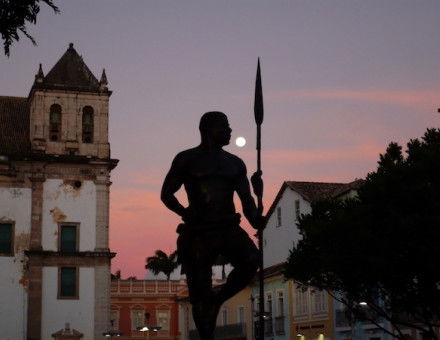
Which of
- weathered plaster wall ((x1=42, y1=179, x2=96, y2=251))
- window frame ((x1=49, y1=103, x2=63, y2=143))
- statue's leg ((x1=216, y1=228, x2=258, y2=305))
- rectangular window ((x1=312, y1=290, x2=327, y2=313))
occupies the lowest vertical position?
statue's leg ((x1=216, y1=228, x2=258, y2=305))

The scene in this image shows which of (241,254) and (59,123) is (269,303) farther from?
(241,254)

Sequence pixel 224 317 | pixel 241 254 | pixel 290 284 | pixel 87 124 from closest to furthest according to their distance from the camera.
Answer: pixel 241 254
pixel 87 124
pixel 290 284
pixel 224 317

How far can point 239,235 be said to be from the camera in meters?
6.31

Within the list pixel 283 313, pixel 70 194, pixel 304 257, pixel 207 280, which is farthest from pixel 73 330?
pixel 207 280

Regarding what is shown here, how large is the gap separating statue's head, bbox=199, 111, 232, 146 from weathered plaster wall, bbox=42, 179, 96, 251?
36663mm

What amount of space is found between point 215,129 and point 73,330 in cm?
3606

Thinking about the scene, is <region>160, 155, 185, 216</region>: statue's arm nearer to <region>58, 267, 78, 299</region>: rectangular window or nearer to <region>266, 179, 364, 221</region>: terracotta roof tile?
<region>58, 267, 78, 299</region>: rectangular window

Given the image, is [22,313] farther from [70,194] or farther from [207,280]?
[207,280]

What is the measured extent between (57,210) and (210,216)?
37.2 metres

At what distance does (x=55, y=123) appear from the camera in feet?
146

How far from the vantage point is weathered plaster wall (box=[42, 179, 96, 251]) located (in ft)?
139

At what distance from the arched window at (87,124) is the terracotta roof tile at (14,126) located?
2991 mm

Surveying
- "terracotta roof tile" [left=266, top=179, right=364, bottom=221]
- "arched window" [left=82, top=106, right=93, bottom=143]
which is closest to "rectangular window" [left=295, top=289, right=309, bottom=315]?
"terracotta roof tile" [left=266, top=179, right=364, bottom=221]

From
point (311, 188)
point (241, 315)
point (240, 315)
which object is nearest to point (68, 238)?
point (311, 188)
